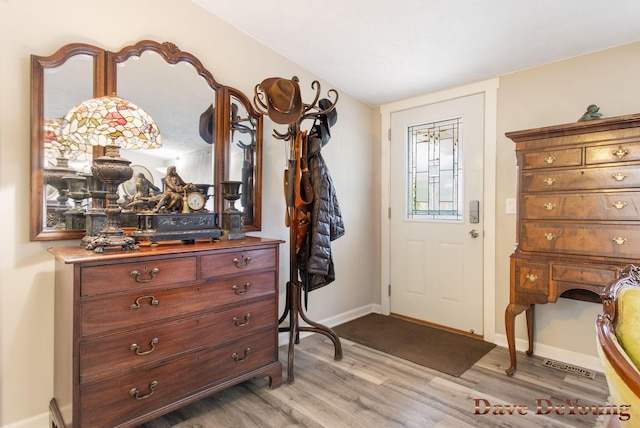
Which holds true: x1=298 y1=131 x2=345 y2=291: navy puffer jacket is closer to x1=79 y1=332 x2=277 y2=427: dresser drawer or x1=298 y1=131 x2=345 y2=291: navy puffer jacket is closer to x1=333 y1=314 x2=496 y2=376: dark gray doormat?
x1=79 y1=332 x2=277 y2=427: dresser drawer

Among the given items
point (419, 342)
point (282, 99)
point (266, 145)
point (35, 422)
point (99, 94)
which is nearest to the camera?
point (35, 422)

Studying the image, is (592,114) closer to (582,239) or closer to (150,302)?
(582,239)

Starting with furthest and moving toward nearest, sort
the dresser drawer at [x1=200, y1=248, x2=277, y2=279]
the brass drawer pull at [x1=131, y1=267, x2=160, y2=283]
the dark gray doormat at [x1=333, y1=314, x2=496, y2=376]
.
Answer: the dark gray doormat at [x1=333, y1=314, x2=496, y2=376] → the dresser drawer at [x1=200, y1=248, x2=277, y2=279] → the brass drawer pull at [x1=131, y1=267, x2=160, y2=283]

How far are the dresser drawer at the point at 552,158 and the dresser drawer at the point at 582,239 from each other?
0.37 meters

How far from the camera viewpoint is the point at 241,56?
2.47m

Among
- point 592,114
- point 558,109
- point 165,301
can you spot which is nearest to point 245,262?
point 165,301

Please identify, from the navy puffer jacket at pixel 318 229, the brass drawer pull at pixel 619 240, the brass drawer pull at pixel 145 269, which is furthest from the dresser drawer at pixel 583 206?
the brass drawer pull at pixel 145 269

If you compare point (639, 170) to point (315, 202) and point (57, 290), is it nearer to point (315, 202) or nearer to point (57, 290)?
point (315, 202)

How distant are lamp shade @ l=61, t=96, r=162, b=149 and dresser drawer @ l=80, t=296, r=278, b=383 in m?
0.86

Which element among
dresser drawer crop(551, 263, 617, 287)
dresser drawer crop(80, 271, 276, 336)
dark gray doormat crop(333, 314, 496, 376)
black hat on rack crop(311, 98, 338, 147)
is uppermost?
black hat on rack crop(311, 98, 338, 147)

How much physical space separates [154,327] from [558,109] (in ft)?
9.83

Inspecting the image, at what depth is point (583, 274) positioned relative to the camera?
202cm

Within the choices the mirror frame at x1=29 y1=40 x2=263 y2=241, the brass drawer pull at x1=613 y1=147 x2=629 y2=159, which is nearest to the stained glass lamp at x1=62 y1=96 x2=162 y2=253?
the mirror frame at x1=29 y1=40 x2=263 y2=241

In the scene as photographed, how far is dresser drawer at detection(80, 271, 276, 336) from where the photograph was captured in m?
1.43
